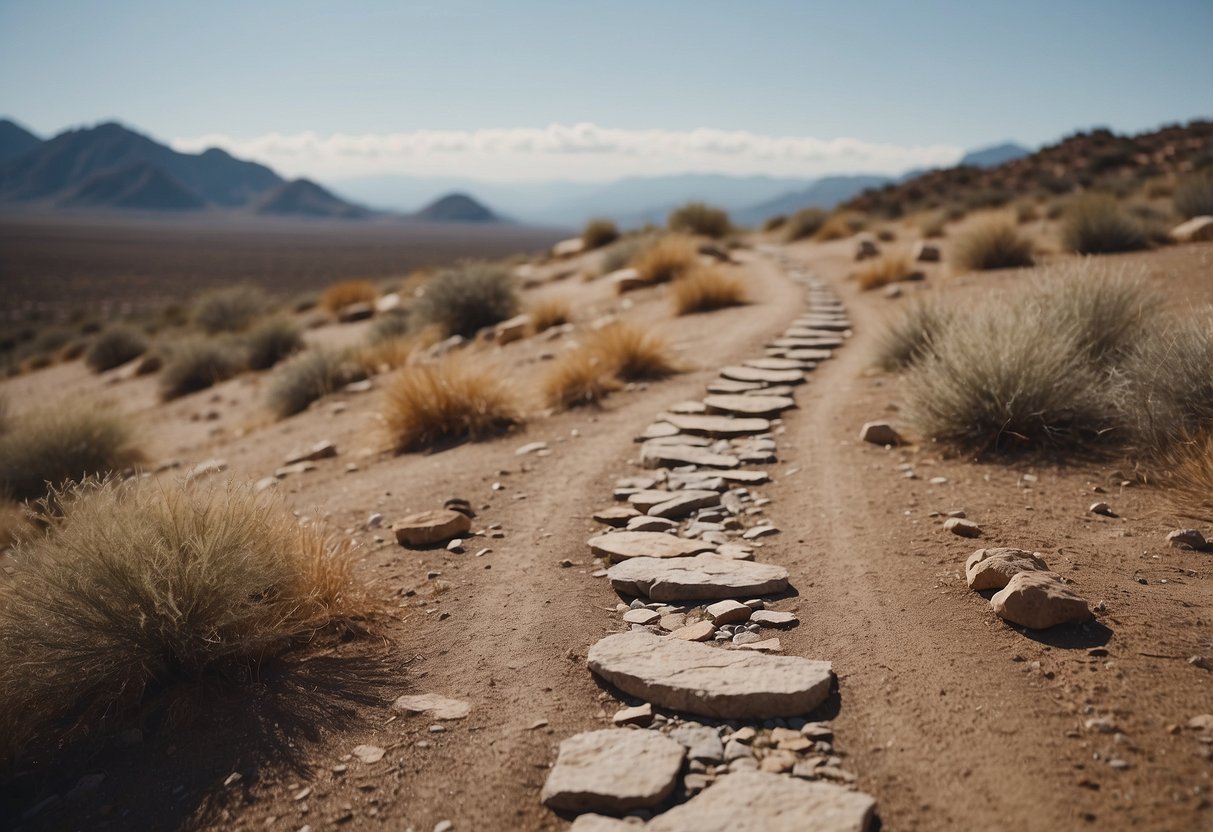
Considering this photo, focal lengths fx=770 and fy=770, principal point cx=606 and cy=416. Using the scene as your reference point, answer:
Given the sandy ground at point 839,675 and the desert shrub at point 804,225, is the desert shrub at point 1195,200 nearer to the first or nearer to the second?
the sandy ground at point 839,675

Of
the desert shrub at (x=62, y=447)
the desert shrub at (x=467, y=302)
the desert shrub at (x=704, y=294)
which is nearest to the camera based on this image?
the desert shrub at (x=62, y=447)

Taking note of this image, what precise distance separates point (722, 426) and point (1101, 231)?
8.60m

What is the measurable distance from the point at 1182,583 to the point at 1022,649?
95 cm

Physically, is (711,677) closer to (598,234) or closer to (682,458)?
(682,458)

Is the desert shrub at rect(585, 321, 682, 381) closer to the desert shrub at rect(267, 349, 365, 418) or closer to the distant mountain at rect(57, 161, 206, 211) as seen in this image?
the desert shrub at rect(267, 349, 365, 418)

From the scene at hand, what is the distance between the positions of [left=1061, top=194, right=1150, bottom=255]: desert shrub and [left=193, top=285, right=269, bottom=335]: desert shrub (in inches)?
706

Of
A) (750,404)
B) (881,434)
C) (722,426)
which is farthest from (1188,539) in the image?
(750,404)

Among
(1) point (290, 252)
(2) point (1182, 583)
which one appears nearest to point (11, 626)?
(2) point (1182, 583)

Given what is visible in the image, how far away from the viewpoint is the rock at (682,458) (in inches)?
210

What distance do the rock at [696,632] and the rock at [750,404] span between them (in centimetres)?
327

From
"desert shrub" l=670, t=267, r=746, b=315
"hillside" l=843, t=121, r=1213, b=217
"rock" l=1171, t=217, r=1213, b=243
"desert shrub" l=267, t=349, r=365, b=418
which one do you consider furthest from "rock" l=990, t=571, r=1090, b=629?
"hillside" l=843, t=121, r=1213, b=217

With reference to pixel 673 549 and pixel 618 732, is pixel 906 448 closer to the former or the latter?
pixel 673 549

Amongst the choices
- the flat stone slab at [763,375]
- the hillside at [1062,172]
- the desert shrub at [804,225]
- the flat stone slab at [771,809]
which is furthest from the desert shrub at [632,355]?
the hillside at [1062,172]

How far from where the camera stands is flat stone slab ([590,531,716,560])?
13.2 feet
